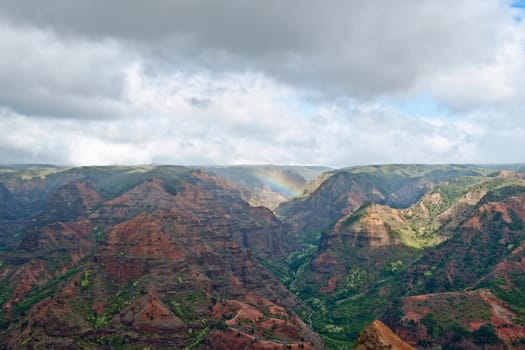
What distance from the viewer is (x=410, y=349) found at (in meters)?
110

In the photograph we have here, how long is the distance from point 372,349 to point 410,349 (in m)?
11.6

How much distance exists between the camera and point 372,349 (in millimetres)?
104438
